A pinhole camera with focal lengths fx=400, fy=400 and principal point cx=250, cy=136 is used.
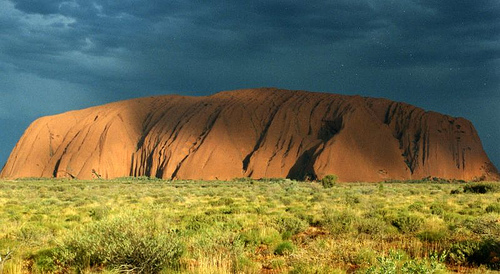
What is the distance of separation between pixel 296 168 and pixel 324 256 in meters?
57.3

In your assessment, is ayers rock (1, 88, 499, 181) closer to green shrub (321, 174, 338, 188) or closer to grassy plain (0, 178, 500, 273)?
green shrub (321, 174, 338, 188)

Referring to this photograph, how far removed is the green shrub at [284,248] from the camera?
8.85m

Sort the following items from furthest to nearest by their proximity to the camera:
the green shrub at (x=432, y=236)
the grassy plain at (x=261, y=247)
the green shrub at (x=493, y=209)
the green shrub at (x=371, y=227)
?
1. the green shrub at (x=493, y=209)
2. the green shrub at (x=371, y=227)
3. the green shrub at (x=432, y=236)
4. the grassy plain at (x=261, y=247)

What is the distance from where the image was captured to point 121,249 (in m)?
7.11


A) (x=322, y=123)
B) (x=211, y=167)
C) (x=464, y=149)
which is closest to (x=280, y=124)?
(x=322, y=123)

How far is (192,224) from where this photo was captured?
1221 cm

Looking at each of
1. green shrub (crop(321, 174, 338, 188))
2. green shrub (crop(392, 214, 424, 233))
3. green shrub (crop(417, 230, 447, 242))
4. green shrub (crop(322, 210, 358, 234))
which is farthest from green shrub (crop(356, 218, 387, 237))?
green shrub (crop(321, 174, 338, 188))

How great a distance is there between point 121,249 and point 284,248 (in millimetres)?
3651

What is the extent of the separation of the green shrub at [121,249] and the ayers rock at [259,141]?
53886 millimetres

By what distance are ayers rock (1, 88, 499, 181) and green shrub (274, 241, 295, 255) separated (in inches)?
2037

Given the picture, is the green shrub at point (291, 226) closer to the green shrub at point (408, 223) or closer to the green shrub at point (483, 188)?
the green shrub at point (408, 223)

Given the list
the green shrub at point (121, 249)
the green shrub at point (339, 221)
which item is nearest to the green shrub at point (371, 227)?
the green shrub at point (339, 221)

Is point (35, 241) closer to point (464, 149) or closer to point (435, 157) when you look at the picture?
point (435, 157)

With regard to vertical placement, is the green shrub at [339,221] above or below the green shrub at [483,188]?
above
